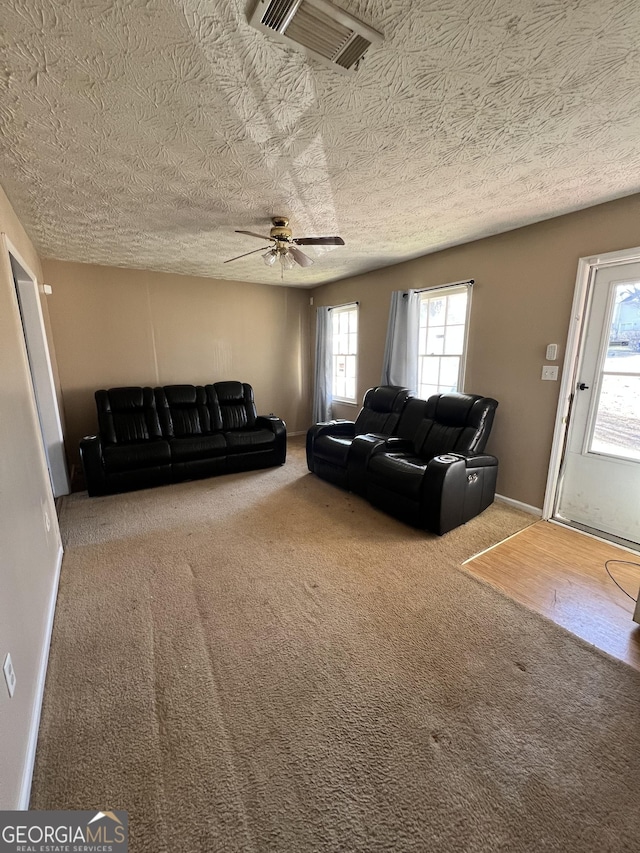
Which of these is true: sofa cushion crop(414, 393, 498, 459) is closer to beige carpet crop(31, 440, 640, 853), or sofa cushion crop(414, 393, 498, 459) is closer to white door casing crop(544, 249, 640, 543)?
white door casing crop(544, 249, 640, 543)

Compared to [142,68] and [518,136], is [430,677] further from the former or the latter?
[142,68]

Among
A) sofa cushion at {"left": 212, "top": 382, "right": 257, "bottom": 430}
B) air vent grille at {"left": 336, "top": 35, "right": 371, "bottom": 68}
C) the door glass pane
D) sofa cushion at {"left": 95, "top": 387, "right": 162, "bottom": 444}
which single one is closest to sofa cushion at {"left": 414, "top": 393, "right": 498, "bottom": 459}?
the door glass pane

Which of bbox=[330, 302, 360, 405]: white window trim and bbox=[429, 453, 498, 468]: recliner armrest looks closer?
bbox=[429, 453, 498, 468]: recliner armrest

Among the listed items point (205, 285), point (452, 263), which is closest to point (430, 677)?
point (452, 263)

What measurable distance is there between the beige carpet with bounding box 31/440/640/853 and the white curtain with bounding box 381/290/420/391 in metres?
2.31

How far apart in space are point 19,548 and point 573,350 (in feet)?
12.3

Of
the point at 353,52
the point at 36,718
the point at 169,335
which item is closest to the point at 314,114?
the point at 353,52

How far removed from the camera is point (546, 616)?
6.29 feet

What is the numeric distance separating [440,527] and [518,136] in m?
2.42

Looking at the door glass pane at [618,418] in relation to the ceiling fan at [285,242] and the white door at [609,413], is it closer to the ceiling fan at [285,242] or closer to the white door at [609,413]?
the white door at [609,413]

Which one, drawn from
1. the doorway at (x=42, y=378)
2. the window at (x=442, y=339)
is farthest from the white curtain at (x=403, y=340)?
the doorway at (x=42, y=378)

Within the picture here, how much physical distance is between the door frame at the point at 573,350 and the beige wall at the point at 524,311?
0.05 meters

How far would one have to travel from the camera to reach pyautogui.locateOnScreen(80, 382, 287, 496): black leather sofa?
3.55m

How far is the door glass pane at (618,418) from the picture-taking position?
2.55 meters
